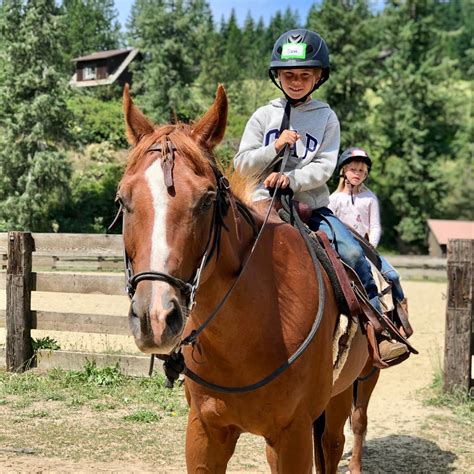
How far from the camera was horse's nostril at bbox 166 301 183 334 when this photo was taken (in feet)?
6.68

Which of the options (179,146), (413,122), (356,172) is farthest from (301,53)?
(413,122)

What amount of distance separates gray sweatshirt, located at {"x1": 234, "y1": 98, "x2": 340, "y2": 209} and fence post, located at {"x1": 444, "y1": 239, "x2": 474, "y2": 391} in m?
3.66

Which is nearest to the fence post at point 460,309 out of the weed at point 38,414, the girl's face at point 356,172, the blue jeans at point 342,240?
the girl's face at point 356,172

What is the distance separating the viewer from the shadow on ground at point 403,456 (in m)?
5.46

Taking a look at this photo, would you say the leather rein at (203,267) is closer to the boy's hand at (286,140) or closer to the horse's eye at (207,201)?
the horse's eye at (207,201)

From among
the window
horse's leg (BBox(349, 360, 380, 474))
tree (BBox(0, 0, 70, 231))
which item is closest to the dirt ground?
horse's leg (BBox(349, 360, 380, 474))

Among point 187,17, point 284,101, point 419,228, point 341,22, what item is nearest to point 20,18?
point 187,17

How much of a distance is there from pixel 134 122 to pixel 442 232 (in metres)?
32.8

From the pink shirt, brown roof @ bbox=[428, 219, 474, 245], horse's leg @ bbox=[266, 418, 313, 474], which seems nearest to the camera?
horse's leg @ bbox=[266, 418, 313, 474]

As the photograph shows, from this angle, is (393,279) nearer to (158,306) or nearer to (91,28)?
(158,306)

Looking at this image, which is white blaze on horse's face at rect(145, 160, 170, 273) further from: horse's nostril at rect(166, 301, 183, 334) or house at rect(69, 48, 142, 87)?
house at rect(69, 48, 142, 87)

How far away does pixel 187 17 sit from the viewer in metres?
38.3

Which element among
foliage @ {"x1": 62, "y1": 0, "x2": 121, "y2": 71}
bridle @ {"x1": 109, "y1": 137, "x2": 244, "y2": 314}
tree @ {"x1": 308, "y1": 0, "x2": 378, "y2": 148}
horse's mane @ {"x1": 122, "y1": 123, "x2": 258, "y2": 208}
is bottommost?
bridle @ {"x1": 109, "y1": 137, "x2": 244, "y2": 314}

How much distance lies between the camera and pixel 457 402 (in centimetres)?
696
